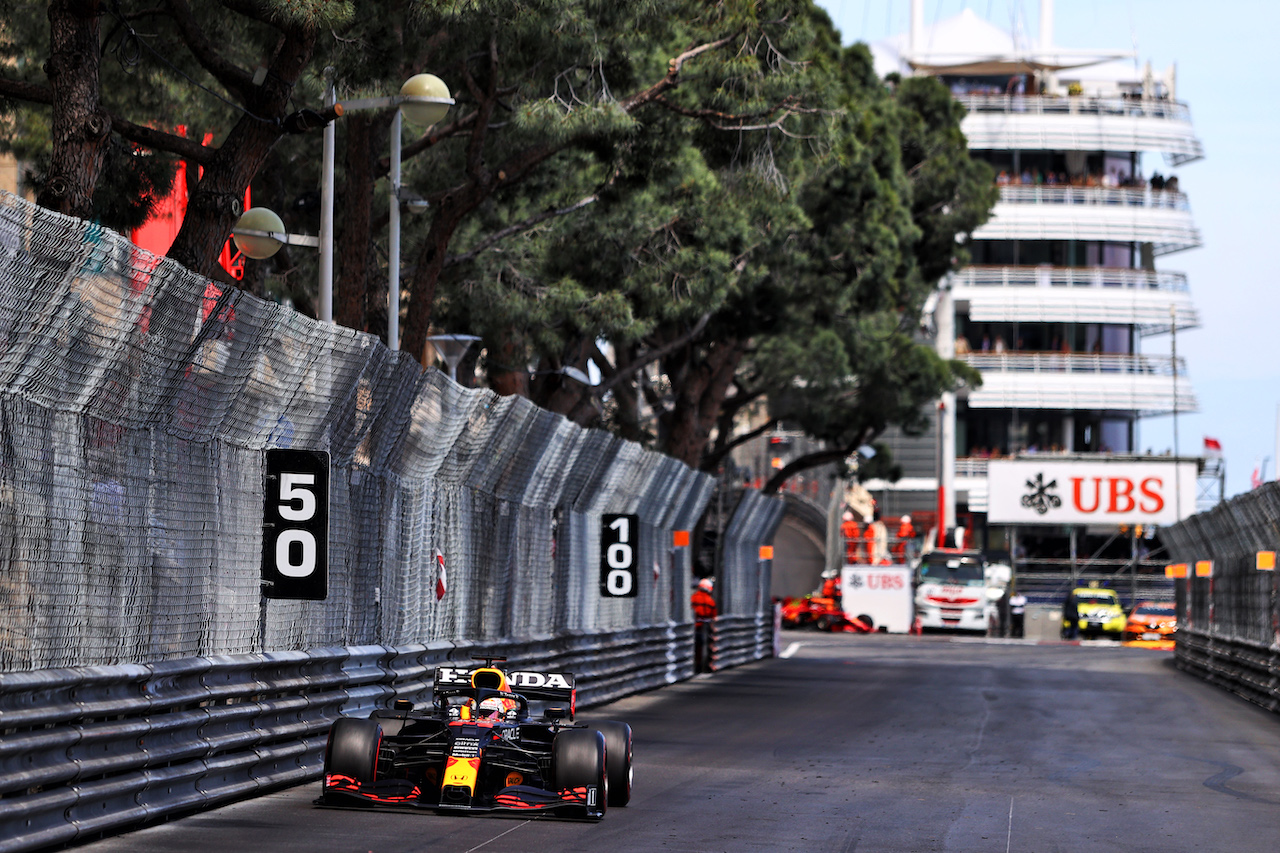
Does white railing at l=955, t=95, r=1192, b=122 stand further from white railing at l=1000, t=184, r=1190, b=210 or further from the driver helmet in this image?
the driver helmet

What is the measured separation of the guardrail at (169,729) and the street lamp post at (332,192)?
3.38 metres

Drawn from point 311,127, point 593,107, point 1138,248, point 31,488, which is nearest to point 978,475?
point 1138,248

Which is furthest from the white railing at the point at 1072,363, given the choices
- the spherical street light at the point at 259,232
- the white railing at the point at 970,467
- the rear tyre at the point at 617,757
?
the rear tyre at the point at 617,757

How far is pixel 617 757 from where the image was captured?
36.1ft

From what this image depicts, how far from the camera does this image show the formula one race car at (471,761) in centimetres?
1032

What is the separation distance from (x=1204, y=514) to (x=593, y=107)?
15.7 m

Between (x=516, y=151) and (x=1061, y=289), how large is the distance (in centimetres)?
6696

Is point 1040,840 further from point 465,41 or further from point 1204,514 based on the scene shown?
point 1204,514

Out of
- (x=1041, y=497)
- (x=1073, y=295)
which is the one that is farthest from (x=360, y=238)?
(x=1073, y=295)

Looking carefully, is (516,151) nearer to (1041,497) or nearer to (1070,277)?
(1041,497)

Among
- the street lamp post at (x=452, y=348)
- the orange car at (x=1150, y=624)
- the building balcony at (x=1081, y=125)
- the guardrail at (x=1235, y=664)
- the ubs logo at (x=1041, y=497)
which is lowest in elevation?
the orange car at (x=1150, y=624)

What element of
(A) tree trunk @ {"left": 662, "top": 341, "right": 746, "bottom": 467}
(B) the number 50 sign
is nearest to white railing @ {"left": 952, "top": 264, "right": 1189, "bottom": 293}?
(A) tree trunk @ {"left": 662, "top": 341, "right": 746, "bottom": 467}

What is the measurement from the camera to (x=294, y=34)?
552 inches

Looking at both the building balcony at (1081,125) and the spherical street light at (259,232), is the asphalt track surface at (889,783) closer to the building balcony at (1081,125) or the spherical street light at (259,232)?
the spherical street light at (259,232)
